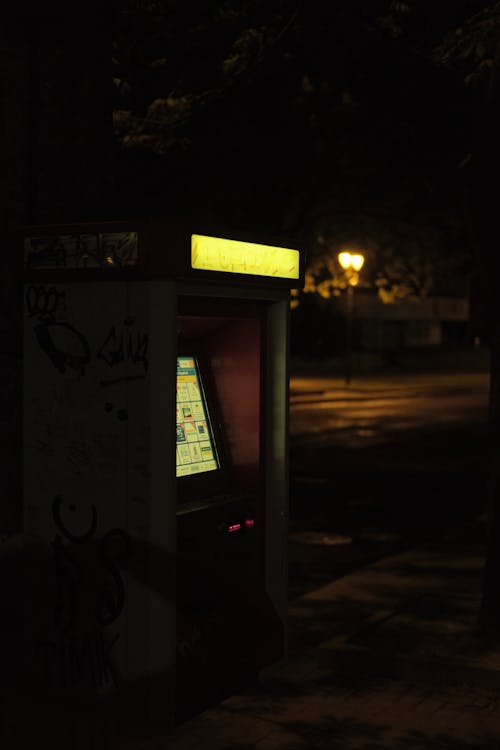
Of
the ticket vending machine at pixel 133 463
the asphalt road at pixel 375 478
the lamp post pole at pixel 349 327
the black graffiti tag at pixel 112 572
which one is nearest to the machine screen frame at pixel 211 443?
the ticket vending machine at pixel 133 463

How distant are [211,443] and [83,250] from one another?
1.24 metres

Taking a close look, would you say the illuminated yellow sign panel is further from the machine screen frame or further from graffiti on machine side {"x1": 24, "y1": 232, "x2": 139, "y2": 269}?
the machine screen frame

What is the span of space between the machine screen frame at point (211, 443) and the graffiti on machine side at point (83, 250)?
2.41ft

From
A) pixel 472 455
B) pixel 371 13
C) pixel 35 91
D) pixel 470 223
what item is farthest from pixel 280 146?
pixel 35 91

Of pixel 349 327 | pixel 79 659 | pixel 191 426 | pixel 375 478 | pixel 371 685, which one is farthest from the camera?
pixel 349 327

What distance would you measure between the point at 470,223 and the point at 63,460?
3607 mm

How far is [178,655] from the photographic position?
15.6 ft

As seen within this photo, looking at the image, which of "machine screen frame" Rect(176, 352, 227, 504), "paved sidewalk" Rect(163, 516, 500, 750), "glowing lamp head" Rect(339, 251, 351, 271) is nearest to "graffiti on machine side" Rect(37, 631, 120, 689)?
"paved sidewalk" Rect(163, 516, 500, 750)

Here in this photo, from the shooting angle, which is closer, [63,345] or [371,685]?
[63,345]

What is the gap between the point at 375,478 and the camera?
14.4 meters

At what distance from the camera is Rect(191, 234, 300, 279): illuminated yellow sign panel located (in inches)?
176

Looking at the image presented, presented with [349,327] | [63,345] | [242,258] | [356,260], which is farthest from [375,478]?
[349,327]

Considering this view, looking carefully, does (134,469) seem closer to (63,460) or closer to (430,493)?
(63,460)

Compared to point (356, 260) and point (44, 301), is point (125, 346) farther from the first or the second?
point (356, 260)
